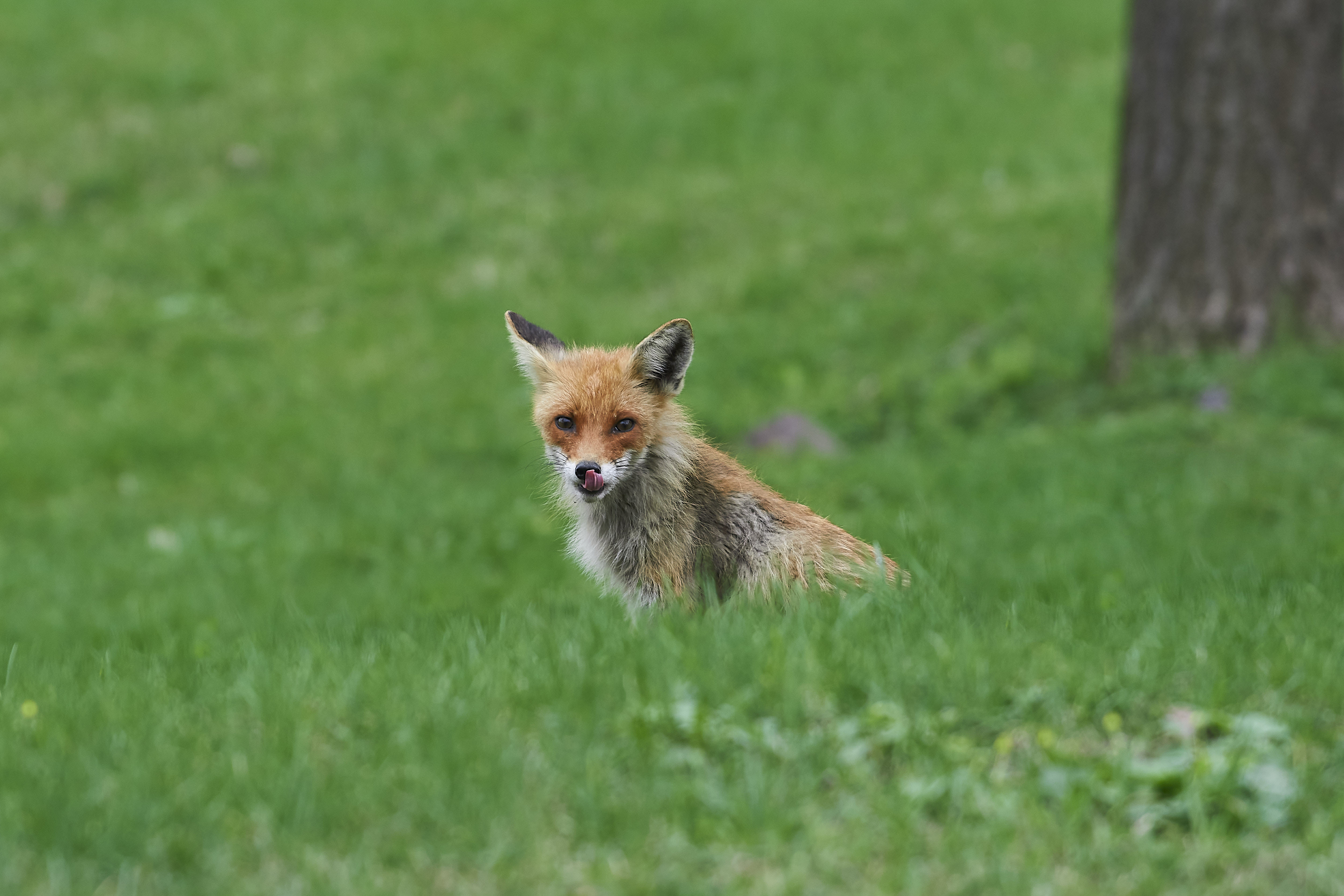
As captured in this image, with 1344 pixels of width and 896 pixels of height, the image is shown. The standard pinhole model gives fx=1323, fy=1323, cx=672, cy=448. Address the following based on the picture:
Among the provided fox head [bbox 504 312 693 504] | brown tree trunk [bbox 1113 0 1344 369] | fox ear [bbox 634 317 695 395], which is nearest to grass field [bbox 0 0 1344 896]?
brown tree trunk [bbox 1113 0 1344 369]

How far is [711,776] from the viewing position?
4188mm

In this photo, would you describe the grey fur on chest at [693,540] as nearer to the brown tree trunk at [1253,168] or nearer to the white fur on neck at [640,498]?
the white fur on neck at [640,498]

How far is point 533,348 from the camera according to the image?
6215mm

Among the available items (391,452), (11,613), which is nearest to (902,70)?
(391,452)

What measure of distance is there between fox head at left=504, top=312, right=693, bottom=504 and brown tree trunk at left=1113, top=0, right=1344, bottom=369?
6839 millimetres

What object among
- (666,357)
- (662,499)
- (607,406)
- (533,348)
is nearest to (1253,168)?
(666,357)

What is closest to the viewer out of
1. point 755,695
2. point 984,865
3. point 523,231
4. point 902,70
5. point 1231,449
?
point 984,865

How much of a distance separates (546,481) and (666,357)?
107 cm

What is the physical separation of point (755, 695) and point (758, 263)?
12.0 metres

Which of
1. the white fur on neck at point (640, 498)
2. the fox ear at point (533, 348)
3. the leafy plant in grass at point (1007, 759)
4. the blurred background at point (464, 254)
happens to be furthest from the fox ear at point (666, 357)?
the leafy plant in grass at point (1007, 759)

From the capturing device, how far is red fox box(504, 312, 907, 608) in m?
5.79

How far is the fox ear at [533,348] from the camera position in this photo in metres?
6.21

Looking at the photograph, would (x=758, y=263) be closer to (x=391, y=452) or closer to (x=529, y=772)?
(x=391, y=452)

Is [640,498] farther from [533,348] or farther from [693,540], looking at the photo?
[533,348]
